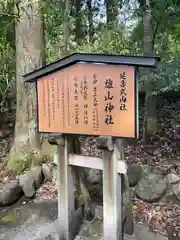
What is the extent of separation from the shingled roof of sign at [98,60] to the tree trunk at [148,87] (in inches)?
94.5

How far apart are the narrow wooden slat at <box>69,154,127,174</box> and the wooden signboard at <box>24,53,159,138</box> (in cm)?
30

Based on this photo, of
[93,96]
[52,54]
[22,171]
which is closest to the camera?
[93,96]

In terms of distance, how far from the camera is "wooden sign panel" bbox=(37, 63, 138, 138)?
2295 mm

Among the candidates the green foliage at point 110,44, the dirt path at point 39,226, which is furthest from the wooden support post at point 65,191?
the green foliage at point 110,44

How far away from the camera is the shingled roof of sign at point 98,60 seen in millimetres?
2168

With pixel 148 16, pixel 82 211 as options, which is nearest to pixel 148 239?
pixel 82 211

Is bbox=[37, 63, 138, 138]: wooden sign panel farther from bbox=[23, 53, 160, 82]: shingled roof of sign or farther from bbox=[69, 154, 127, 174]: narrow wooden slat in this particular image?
bbox=[69, 154, 127, 174]: narrow wooden slat


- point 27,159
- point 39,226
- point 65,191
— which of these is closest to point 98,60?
point 65,191

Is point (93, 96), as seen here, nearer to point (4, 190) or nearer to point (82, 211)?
point (82, 211)

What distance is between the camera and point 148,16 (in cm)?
501

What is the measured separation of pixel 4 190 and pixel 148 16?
3958 mm

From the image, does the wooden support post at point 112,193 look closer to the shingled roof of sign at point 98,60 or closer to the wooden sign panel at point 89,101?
the wooden sign panel at point 89,101

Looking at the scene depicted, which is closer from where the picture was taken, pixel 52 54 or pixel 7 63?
pixel 7 63

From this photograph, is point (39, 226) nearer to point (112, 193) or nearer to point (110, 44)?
point (112, 193)
